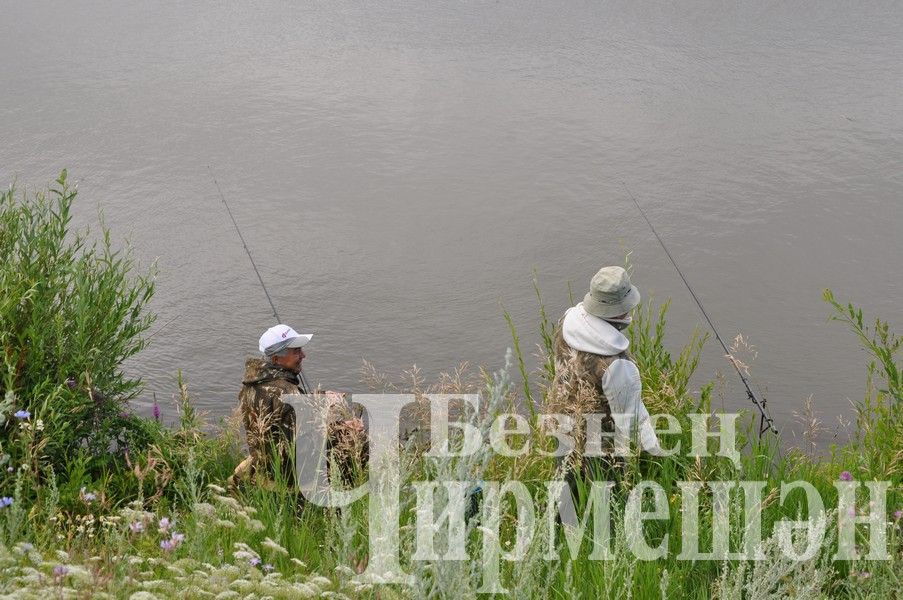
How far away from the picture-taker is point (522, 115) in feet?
34.6

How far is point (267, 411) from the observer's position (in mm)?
4438

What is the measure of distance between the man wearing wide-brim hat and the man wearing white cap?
47.1 inches

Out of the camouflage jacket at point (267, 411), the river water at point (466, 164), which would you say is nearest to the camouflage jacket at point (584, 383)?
the camouflage jacket at point (267, 411)

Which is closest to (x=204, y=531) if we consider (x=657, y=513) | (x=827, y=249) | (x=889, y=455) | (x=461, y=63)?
(x=657, y=513)

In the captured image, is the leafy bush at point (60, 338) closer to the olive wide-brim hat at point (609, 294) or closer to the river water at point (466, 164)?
the river water at point (466, 164)

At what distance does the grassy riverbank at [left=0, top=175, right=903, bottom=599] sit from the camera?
3090 millimetres

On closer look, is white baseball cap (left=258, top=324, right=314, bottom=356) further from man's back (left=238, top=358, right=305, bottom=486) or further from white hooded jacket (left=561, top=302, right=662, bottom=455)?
white hooded jacket (left=561, top=302, right=662, bottom=455)

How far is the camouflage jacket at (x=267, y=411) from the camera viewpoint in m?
4.43

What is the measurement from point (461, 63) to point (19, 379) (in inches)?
310

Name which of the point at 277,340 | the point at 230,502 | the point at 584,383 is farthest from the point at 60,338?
the point at 584,383

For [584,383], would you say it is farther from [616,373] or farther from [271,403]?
→ [271,403]

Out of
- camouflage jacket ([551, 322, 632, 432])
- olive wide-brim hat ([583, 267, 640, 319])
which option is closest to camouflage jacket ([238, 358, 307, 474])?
camouflage jacket ([551, 322, 632, 432])

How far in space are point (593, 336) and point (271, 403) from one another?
56.5 inches

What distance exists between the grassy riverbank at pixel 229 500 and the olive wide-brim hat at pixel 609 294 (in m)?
0.56
